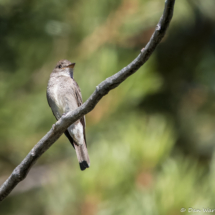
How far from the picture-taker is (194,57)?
3240mm

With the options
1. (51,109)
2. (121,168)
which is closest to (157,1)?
(51,109)

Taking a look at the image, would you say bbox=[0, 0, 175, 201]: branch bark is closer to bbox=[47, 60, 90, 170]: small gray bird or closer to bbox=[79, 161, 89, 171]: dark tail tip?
bbox=[79, 161, 89, 171]: dark tail tip

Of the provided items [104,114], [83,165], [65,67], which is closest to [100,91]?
[83,165]

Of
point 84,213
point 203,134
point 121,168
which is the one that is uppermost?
point 203,134

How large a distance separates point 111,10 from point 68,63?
45 centimetres

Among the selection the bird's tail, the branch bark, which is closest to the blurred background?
the bird's tail

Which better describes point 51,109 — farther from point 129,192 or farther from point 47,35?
point 129,192

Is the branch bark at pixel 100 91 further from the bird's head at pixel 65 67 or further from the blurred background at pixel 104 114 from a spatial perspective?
the bird's head at pixel 65 67

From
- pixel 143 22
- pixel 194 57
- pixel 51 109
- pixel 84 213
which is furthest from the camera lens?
pixel 194 57

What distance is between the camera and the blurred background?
177 cm

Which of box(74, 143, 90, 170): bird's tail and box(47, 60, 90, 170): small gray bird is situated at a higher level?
box(47, 60, 90, 170): small gray bird

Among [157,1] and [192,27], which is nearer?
[157,1]

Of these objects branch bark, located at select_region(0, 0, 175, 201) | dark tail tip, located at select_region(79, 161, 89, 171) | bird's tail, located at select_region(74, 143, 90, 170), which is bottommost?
branch bark, located at select_region(0, 0, 175, 201)

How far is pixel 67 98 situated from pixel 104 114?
426mm
